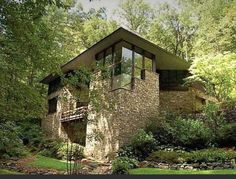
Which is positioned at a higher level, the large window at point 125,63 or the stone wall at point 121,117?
the large window at point 125,63

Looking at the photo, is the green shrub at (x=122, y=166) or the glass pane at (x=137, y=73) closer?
the green shrub at (x=122, y=166)

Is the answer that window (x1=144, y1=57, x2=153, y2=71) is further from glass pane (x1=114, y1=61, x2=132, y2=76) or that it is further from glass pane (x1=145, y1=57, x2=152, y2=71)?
glass pane (x1=114, y1=61, x2=132, y2=76)

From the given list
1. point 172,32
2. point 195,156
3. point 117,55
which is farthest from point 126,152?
point 172,32

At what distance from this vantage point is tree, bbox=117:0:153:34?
34.6 m

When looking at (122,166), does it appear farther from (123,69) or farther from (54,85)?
(54,85)

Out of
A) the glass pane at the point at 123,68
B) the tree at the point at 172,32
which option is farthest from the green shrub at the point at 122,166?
the tree at the point at 172,32

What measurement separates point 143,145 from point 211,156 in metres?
3.52

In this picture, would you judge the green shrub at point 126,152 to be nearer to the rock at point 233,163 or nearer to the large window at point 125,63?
the large window at point 125,63

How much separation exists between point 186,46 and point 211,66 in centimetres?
1260

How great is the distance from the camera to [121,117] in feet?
56.1

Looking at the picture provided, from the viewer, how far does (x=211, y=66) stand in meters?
19.5

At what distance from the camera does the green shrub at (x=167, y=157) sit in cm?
1422

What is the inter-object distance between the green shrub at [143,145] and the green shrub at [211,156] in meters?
2.34

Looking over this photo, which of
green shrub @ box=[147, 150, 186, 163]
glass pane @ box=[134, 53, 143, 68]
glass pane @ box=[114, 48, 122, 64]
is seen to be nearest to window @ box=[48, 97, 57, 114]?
glass pane @ box=[114, 48, 122, 64]
